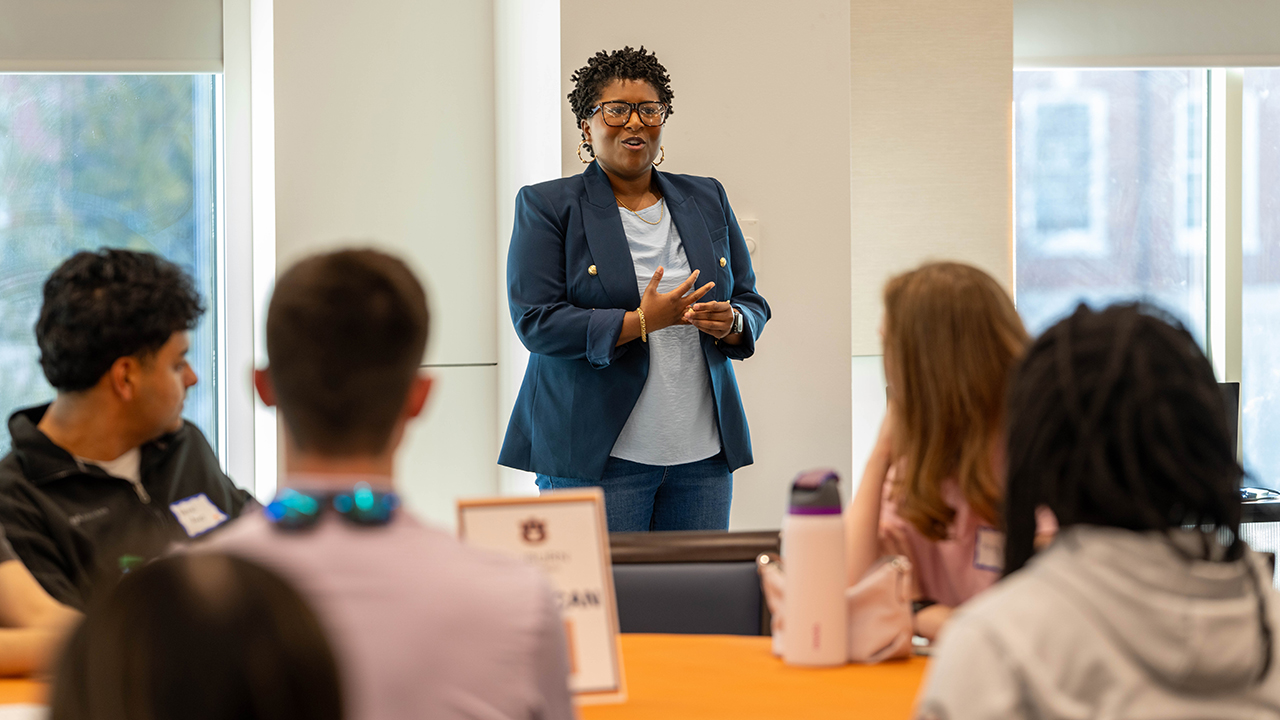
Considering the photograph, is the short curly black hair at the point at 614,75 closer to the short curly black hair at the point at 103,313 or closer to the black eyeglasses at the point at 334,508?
the short curly black hair at the point at 103,313

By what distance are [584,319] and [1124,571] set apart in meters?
1.74

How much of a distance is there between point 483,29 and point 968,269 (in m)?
2.89

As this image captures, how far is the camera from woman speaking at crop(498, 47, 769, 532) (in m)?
2.49

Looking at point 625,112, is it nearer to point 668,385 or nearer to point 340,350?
point 668,385

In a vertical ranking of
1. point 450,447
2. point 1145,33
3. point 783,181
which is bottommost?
point 450,447

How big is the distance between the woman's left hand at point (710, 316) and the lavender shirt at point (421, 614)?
1623 mm

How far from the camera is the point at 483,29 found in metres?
4.05

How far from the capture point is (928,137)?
4.32 m

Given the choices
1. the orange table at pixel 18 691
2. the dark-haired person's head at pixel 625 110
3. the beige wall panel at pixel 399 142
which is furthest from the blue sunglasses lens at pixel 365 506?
the beige wall panel at pixel 399 142

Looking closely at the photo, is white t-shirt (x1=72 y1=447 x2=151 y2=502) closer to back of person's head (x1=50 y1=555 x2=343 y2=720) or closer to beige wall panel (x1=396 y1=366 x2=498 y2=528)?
back of person's head (x1=50 y1=555 x2=343 y2=720)

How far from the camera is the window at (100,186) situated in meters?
4.29

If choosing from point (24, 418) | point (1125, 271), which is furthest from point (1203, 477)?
point (1125, 271)

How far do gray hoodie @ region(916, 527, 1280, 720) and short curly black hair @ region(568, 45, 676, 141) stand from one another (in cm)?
201

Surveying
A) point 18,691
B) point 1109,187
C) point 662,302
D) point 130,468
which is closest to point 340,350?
point 18,691
